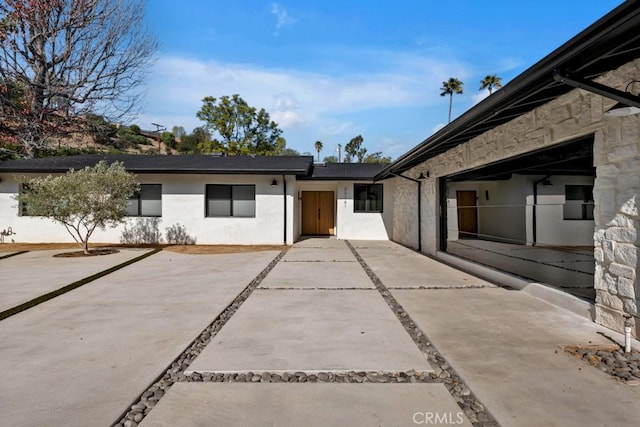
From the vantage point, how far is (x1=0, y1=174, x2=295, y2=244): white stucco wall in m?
11.6

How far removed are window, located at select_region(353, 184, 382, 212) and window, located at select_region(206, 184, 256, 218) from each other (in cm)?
460

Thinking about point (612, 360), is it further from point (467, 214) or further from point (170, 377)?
point (467, 214)

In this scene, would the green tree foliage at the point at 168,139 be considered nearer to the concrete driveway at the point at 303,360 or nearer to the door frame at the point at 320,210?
the door frame at the point at 320,210

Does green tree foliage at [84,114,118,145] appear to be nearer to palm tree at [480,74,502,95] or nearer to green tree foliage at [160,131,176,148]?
green tree foliage at [160,131,176,148]

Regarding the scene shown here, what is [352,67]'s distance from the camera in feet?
44.2

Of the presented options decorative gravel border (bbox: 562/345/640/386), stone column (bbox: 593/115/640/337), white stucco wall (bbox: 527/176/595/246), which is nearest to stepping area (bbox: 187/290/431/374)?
decorative gravel border (bbox: 562/345/640/386)

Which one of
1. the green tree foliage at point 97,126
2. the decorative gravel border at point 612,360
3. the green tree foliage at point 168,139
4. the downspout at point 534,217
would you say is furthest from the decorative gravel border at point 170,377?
the green tree foliage at point 168,139

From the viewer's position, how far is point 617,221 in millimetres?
3471

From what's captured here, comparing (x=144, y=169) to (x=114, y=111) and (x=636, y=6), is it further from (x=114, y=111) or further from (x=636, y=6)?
(x=636, y=6)

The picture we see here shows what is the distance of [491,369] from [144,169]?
11.7 metres

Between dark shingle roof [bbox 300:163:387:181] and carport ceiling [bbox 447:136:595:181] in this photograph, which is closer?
carport ceiling [bbox 447:136:595:181]

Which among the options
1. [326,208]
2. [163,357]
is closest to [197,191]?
[326,208]

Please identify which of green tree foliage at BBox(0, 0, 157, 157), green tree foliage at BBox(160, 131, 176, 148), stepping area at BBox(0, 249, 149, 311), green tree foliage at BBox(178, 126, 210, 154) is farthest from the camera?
green tree foliage at BBox(160, 131, 176, 148)

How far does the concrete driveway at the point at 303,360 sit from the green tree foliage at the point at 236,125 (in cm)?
2943
